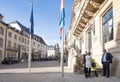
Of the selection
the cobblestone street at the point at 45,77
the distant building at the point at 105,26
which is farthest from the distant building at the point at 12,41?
the cobblestone street at the point at 45,77

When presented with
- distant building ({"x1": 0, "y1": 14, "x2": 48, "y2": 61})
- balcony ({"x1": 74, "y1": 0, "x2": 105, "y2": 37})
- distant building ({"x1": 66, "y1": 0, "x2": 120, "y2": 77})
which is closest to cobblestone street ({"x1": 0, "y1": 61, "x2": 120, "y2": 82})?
distant building ({"x1": 66, "y1": 0, "x2": 120, "y2": 77})

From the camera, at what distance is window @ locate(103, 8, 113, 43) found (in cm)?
1675

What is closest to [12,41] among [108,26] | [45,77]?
[108,26]

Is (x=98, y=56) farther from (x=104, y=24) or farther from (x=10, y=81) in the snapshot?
(x=10, y=81)

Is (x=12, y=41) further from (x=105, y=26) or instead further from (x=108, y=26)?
(x=108, y=26)

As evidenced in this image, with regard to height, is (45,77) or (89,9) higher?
(89,9)

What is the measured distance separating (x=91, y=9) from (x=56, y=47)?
→ 129325 millimetres

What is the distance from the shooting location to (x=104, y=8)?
1797 cm

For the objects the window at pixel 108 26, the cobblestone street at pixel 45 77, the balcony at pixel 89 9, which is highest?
the balcony at pixel 89 9

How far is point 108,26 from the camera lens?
17500mm

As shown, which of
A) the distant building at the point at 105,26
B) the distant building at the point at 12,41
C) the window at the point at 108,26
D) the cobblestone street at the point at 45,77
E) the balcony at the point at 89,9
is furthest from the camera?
the distant building at the point at 12,41

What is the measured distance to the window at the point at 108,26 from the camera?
55.0 feet

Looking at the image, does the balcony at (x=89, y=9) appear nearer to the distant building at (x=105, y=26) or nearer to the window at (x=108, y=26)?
the distant building at (x=105, y=26)

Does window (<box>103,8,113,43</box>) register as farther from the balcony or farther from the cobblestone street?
the cobblestone street
